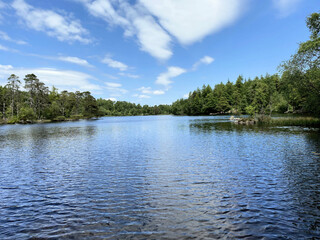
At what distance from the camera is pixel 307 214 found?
860 cm

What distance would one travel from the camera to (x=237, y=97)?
158625mm

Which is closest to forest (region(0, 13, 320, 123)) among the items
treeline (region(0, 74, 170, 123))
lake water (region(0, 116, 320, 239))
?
treeline (region(0, 74, 170, 123))

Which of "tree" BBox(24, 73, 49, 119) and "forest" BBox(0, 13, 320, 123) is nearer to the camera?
"forest" BBox(0, 13, 320, 123)

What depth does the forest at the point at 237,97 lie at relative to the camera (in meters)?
40.6

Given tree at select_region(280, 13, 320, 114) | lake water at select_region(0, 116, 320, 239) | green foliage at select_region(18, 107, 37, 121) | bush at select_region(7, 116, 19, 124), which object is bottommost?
lake water at select_region(0, 116, 320, 239)

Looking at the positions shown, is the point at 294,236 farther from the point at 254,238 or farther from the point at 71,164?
the point at 71,164

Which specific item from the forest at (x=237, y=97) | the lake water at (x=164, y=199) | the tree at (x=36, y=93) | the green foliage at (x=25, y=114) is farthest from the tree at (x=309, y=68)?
the tree at (x=36, y=93)

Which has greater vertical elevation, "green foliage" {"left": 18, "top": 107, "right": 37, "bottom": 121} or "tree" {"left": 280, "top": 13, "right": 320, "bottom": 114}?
"tree" {"left": 280, "top": 13, "right": 320, "bottom": 114}

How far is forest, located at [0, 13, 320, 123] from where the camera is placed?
40594 millimetres

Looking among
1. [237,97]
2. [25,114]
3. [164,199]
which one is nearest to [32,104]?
[25,114]

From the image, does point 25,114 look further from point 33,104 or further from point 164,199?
point 164,199

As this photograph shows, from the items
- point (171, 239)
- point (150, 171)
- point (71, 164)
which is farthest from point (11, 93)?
point (171, 239)

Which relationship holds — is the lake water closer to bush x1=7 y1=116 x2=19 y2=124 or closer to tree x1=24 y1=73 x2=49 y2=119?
bush x1=7 y1=116 x2=19 y2=124

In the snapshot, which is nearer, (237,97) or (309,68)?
(309,68)
